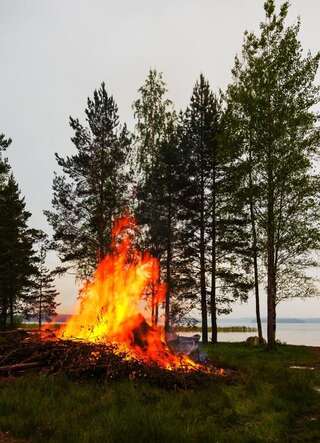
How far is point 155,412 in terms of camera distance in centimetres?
750

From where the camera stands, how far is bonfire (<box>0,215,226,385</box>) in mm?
10672

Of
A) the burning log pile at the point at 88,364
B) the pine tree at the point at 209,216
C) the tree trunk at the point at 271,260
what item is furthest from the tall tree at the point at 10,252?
the burning log pile at the point at 88,364

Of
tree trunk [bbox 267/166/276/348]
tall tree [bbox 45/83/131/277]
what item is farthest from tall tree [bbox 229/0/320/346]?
tall tree [bbox 45/83/131/277]

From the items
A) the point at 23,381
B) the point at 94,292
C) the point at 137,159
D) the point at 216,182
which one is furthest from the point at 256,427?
the point at 137,159

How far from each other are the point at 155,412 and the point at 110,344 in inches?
173

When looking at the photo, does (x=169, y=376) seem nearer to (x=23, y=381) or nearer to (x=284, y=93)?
(x=23, y=381)

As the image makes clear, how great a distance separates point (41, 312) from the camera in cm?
5078

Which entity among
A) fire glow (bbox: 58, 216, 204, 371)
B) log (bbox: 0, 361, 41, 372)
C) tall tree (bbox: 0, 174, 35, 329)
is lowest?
log (bbox: 0, 361, 41, 372)

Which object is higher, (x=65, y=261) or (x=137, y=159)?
(x=137, y=159)

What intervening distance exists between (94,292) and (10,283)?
22999 mm

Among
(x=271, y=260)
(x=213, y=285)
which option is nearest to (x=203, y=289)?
(x=213, y=285)

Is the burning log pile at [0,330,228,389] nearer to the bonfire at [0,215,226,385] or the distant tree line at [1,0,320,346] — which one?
the bonfire at [0,215,226,385]

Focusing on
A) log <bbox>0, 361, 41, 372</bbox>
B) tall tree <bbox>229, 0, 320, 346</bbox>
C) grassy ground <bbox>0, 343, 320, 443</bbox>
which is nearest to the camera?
grassy ground <bbox>0, 343, 320, 443</bbox>

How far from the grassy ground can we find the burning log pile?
534mm
